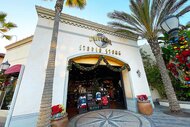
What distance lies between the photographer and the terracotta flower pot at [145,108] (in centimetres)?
660

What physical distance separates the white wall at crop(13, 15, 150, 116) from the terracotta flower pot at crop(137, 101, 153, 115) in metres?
1.00

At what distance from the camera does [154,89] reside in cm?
1105

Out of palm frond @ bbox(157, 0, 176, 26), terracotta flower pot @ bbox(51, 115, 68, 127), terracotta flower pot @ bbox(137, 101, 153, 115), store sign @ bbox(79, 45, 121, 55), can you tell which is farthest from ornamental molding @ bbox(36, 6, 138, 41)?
terracotta flower pot @ bbox(51, 115, 68, 127)

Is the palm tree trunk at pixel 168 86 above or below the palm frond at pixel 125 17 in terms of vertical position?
below

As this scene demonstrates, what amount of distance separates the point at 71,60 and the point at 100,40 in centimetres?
298

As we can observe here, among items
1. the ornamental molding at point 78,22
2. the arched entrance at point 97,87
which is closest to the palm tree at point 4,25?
the ornamental molding at point 78,22

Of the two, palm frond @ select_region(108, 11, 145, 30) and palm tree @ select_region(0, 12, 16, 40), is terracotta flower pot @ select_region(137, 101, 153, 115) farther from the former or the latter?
palm tree @ select_region(0, 12, 16, 40)

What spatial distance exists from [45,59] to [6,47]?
5750mm

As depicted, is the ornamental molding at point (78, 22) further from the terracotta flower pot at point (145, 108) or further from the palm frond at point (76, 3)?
the terracotta flower pot at point (145, 108)

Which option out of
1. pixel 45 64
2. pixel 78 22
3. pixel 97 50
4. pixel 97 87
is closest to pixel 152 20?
pixel 97 50

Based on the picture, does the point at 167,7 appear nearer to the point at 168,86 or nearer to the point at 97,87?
the point at 168,86

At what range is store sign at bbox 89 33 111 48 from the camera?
7.52 metres

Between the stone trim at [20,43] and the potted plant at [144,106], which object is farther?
the stone trim at [20,43]

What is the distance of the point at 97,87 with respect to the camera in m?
11.3
